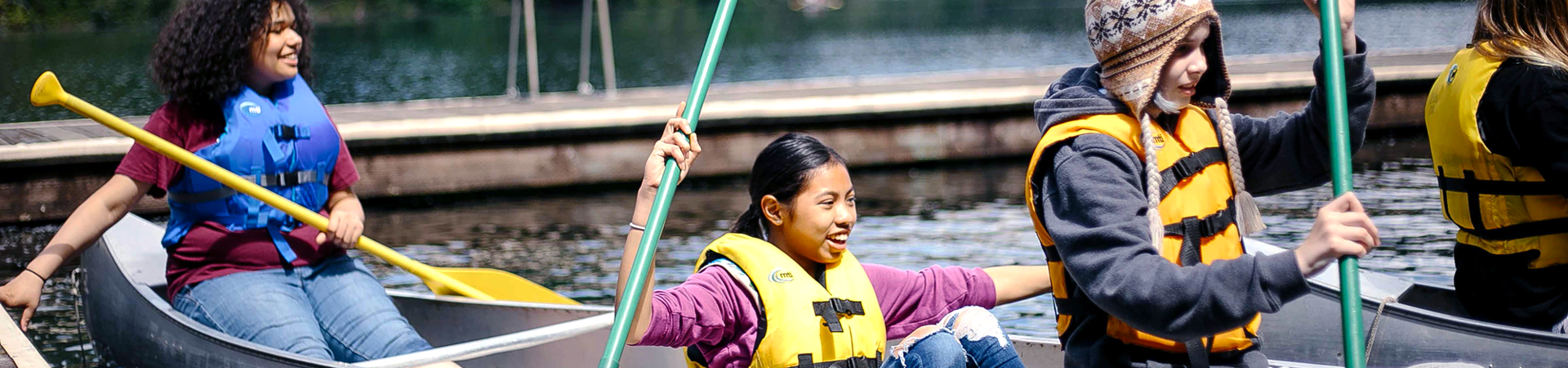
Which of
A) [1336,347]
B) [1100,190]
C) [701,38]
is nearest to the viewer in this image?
[1100,190]

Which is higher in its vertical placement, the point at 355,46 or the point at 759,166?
the point at 759,166

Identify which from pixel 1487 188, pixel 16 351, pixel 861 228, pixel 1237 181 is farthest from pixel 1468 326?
pixel 861 228

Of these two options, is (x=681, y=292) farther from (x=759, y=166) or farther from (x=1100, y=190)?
(x=1100, y=190)

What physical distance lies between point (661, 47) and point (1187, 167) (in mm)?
33296

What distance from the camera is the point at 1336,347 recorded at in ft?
11.7

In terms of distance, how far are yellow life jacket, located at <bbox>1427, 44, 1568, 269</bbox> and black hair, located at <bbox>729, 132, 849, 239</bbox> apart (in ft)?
4.57

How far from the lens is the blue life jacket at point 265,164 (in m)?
3.48

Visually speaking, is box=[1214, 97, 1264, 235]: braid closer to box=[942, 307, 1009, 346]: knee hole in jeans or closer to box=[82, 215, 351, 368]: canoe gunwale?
box=[942, 307, 1009, 346]: knee hole in jeans

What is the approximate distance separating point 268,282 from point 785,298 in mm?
1701

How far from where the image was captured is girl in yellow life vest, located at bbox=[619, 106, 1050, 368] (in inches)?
87.8

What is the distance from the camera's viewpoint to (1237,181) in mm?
1933

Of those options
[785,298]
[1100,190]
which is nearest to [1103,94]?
[1100,190]

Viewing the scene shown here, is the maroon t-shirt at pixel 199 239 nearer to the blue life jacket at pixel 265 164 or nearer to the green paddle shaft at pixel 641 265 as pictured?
the blue life jacket at pixel 265 164

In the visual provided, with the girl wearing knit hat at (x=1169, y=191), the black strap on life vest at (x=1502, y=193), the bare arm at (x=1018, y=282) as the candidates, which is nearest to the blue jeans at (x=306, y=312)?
the bare arm at (x=1018, y=282)
